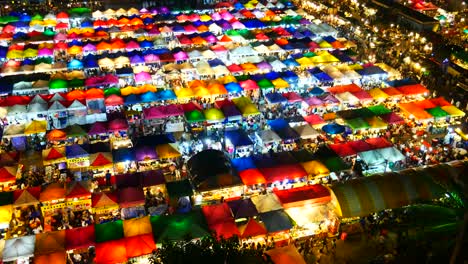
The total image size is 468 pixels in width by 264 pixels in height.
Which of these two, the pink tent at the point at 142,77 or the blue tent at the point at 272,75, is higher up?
the blue tent at the point at 272,75

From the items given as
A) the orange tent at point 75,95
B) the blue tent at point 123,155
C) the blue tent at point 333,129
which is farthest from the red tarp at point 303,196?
the orange tent at point 75,95

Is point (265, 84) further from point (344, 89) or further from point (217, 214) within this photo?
point (217, 214)

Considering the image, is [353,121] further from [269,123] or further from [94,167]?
[94,167]

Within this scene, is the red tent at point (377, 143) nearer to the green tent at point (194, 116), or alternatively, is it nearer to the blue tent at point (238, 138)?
the blue tent at point (238, 138)

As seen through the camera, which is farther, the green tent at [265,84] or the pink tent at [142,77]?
the pink tent at [142,77]

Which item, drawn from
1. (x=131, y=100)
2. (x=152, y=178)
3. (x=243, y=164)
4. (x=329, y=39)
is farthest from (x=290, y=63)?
(x=152, y=178)

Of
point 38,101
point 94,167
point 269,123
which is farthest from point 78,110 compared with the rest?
point 269,123

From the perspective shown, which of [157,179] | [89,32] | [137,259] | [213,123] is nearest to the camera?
[137,259]
